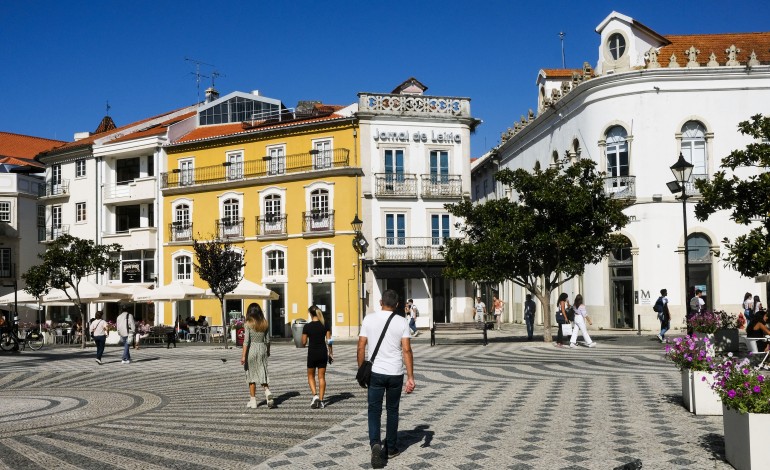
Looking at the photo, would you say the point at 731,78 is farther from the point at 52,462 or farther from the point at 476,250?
the point at 52,462

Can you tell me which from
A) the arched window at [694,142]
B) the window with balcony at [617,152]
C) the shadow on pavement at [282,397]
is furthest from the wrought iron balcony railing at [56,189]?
the shadow on pavement at [282,397]

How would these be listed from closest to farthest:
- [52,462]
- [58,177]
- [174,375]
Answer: [52,462], [174,375], [58,177]

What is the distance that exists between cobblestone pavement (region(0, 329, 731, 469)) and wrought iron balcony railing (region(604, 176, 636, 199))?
57.2 feet

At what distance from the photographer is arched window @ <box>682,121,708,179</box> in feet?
120

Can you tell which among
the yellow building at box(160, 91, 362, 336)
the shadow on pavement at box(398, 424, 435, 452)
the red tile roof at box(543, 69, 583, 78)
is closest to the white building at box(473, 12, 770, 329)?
the red tile roof at box(543, 69, 583, 78)

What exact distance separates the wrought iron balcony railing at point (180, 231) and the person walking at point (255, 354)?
33.9 m

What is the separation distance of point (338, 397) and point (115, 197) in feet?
129

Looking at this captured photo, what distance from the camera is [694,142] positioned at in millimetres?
36844

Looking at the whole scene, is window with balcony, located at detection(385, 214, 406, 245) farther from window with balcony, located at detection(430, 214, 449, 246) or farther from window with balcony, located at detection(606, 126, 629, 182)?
window with balcony, located at detection(606, 126, 629, 182)

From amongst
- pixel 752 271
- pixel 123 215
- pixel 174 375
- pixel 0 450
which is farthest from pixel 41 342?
pixel 752 271

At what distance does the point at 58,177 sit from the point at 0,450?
47217 mm

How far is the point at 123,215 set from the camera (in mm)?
50312

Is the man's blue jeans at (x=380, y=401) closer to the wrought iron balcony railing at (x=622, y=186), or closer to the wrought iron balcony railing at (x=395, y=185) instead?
the wrought iron balcony railing at (x=622, y=186)

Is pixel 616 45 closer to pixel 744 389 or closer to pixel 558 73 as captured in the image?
pixel 558 73
